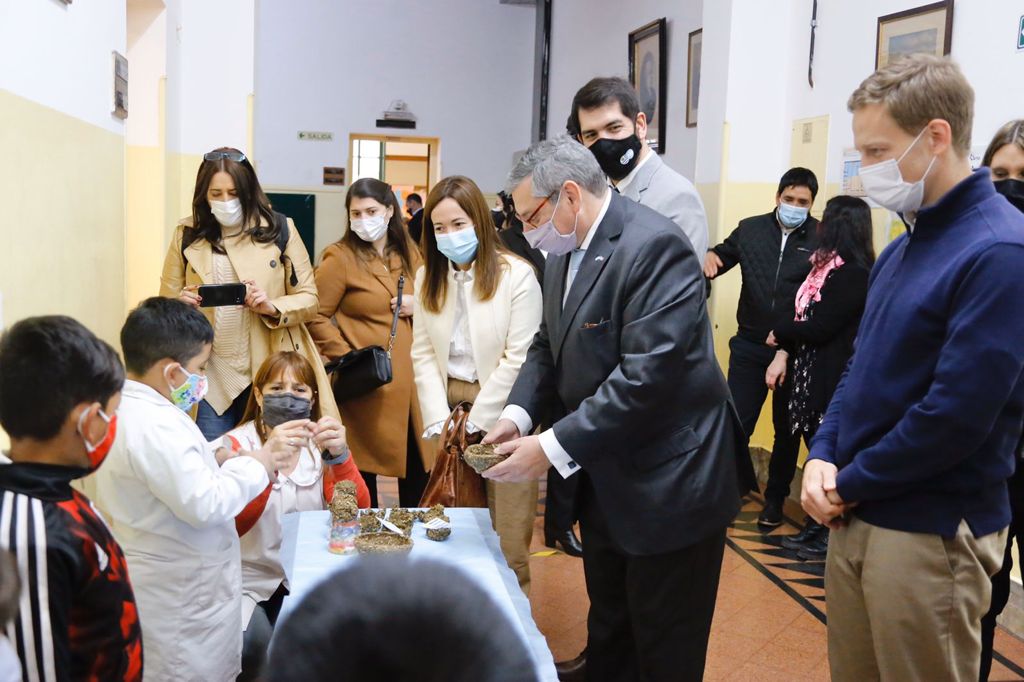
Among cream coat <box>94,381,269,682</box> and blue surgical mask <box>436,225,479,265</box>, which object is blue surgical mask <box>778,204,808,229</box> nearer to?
blue surgical mask <box>436,225,479,265</box>

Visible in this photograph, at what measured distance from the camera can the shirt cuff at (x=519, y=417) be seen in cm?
268

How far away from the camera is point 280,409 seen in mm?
2980

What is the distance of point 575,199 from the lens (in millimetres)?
2461

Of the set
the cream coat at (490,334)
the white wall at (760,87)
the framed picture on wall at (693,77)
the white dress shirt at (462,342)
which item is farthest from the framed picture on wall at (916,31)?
the framed picture on wall at (693,77)

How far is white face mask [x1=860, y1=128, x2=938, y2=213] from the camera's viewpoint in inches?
75.4

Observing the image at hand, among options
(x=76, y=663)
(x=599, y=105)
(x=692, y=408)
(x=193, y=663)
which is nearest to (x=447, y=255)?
(x=599, y=105)

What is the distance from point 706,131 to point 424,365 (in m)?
3.74


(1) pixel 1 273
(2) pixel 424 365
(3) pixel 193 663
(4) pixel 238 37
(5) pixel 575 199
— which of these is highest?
(4) pixel 238 37

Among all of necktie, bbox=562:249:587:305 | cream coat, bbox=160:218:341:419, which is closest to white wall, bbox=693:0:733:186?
cream coat, bbox=160:218:341:419

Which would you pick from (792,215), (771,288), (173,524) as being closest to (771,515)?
(771,288)

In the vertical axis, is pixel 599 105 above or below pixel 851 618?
above

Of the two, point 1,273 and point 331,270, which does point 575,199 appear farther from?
point 331,270

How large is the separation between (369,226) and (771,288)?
233cm

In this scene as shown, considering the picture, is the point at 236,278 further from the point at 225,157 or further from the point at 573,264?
the point at 573,264
